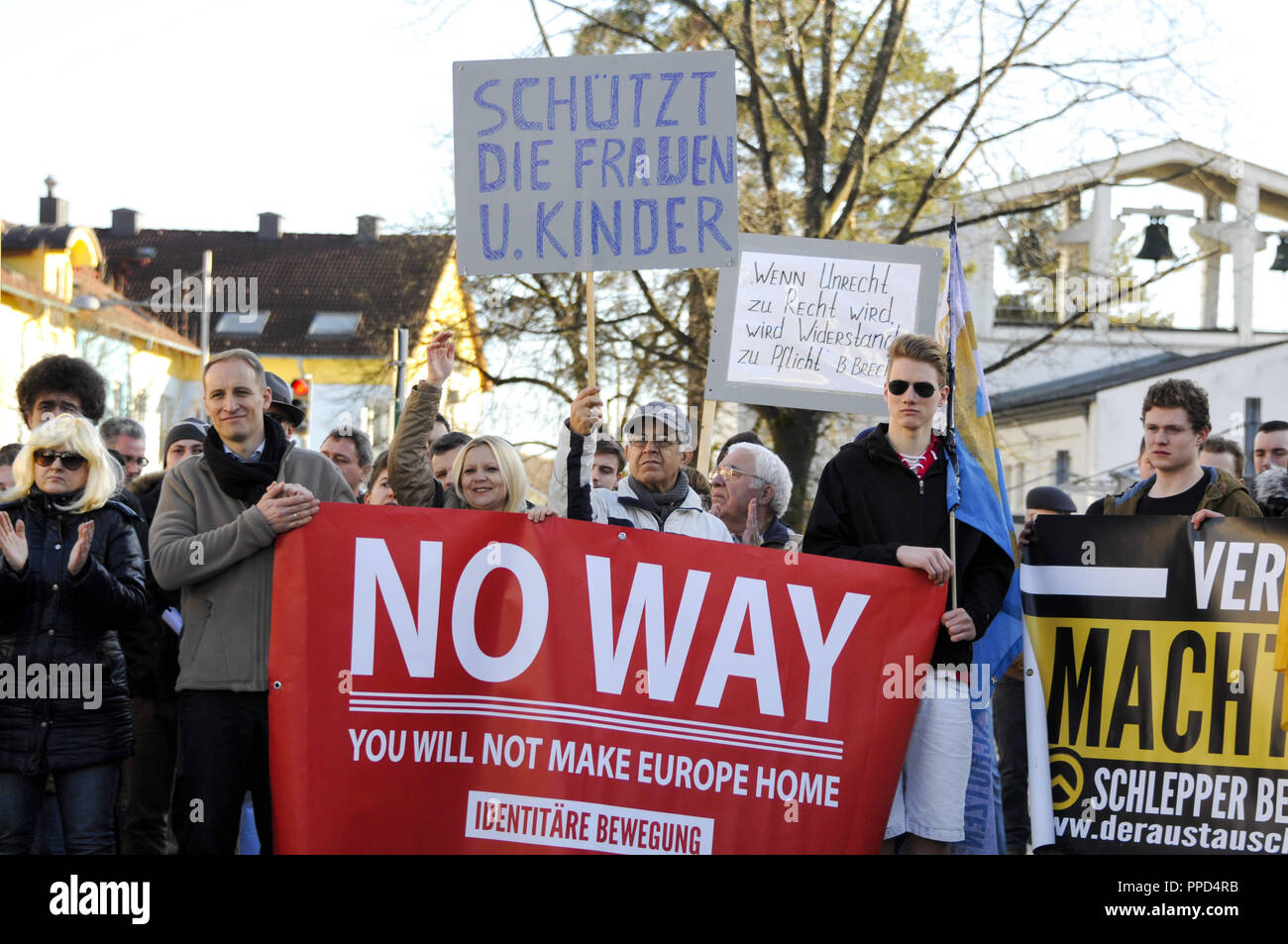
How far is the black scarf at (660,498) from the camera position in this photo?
568cm

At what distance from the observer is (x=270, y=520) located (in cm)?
483

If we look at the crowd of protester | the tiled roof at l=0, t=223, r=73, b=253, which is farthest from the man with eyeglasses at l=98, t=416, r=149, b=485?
the tiled roof at l=0, t=223, r=73, b=253

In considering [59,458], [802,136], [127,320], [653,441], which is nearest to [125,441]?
[59,458]

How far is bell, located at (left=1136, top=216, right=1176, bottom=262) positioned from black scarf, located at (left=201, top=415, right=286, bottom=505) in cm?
1868

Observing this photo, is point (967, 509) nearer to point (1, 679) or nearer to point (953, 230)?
point (953, 230)

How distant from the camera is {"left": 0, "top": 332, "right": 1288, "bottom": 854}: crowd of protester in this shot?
4.82 m

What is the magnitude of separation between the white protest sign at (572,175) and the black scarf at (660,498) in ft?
2.89

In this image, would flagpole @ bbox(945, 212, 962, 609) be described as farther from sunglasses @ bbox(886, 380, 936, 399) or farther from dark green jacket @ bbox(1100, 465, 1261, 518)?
dark green jacket @ bbox(1100, 465, 1261, 518)

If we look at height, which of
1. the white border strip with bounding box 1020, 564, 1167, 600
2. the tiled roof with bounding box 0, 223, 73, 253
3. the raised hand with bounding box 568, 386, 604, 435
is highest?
the tiled roof with bounding box 0, 223, 73, 253

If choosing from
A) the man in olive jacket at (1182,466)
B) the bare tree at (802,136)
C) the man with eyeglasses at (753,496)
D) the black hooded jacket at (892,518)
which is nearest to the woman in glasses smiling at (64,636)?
the man with eyeglasses at (753,496)

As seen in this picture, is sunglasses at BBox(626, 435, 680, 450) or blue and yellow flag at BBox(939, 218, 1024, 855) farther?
sunglasses at BBox(626, 435, 680, 450)

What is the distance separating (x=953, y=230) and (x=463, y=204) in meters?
1.93
